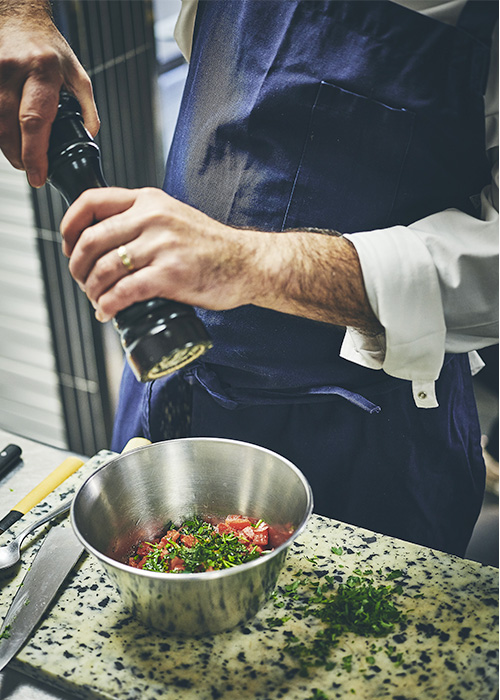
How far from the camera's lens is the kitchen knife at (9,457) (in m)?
1.13

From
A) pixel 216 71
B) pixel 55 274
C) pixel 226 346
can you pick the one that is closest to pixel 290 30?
pixel 216 71

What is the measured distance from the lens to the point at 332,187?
0.99 m

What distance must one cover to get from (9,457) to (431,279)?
2.48 feet

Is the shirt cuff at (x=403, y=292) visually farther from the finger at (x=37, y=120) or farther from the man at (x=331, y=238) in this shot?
the finger at (x=37, y=120)

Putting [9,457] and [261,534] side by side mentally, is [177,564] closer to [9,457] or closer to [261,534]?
[261,534]

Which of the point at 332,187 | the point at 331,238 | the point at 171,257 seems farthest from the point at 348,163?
the point at 171,257

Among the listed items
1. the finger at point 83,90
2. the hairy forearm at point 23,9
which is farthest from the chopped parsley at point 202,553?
the hairy forearm at point 23,9

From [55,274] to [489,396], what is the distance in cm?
179

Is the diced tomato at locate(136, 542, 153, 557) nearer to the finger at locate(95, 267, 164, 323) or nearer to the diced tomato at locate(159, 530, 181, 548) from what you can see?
the diced tomato at locate(159, 530, 181, 548)

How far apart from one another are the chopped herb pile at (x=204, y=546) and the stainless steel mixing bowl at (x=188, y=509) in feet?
0.06

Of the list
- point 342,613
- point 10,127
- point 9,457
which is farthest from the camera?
point 9,457

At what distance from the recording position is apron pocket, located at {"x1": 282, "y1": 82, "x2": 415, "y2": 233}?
3.13 ft

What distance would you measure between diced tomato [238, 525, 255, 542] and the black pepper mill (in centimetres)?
27

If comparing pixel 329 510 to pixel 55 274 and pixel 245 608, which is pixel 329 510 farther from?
pixel 55 274
